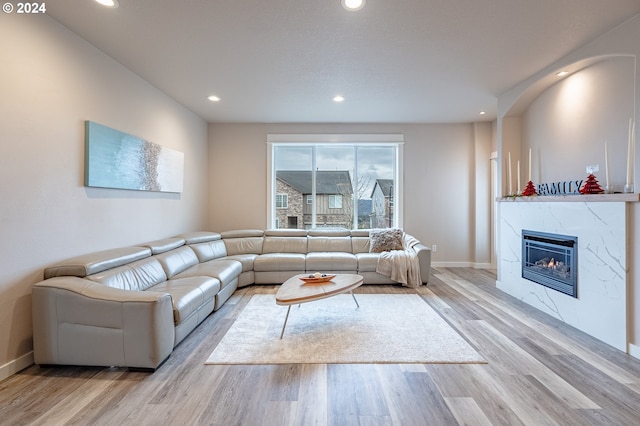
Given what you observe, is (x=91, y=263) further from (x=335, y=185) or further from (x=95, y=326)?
(x=335, y=185)

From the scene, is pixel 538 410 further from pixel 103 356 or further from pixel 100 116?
pixel 100 116

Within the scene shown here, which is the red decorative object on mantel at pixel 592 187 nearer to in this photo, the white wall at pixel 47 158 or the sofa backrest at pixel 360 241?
the sofa backrest at pixel 360 241

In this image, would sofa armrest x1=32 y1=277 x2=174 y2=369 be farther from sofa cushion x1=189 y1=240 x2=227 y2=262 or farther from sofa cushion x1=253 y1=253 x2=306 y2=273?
sofa cushion x1=253 y1=253 x2=306 y2=273

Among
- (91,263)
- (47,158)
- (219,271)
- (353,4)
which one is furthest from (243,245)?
(353,4)

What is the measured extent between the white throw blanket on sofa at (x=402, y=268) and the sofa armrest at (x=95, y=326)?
3.05 metres

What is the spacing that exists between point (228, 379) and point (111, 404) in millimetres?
691

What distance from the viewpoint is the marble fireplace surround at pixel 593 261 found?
2.37 metres

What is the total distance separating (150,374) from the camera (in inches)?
80.5

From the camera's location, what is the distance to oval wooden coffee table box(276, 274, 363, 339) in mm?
2561

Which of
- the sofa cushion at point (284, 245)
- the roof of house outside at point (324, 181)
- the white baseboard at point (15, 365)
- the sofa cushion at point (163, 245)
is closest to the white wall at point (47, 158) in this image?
the white baseboard at point (15, 365)

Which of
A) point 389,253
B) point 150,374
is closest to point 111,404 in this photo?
point 150,374

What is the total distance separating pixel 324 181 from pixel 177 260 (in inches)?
124

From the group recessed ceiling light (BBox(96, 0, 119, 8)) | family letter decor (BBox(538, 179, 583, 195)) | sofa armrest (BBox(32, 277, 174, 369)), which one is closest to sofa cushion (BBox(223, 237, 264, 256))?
sofa armrest (BBox(32, 277, 174, 369))

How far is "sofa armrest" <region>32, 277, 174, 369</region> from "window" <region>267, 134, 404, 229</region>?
3558 mm
